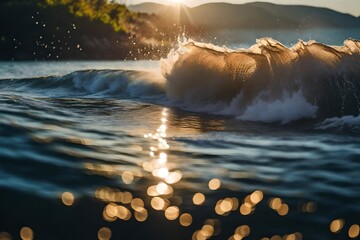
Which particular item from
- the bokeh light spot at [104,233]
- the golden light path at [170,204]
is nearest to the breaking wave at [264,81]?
the golden light path at [170,204]

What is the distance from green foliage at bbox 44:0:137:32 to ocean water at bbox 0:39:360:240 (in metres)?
50.9

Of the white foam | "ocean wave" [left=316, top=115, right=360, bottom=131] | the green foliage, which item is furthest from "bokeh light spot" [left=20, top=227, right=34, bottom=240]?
the green foliage

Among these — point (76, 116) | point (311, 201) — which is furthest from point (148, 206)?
point (76, 116)

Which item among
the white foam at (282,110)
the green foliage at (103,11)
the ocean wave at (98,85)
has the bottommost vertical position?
the ocean wave at (98,85)

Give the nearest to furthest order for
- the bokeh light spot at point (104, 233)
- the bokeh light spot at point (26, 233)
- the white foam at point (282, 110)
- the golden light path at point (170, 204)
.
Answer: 1. the bokeh light spot at point (26, 233)
2. the bokeh light spot at point (104, 233)
3. the golden light path at point (170, 204)
4. the white foam at point (282, 110)

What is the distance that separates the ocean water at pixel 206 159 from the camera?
546 cm

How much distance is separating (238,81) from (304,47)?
2.21m

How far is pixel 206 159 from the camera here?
7.96 metres

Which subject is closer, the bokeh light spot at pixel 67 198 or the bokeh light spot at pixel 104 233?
the bokeh light spot at pixel 104 233

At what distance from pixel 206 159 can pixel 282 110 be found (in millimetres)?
5374

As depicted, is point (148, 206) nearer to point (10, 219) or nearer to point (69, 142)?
point (10, 219)

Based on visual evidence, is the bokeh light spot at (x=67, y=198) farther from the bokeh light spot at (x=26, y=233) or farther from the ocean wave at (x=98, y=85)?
the ocean wave at (x=98, y=85)

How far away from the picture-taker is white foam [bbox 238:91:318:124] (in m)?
12.6

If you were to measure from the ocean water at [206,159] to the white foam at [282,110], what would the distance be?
0.13 ft
